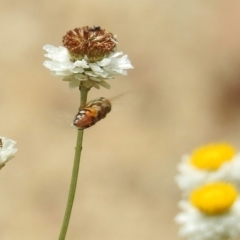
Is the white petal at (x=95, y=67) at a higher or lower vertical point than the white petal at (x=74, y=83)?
higher

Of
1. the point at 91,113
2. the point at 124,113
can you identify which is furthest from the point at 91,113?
the point at 124,113

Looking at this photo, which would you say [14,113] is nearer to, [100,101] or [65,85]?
[65,85]

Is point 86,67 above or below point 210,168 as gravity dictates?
above

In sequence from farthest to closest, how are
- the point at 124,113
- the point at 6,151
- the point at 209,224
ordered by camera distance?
1. the point at 124,113
2. the point at 6,151
3. the point at 209,224

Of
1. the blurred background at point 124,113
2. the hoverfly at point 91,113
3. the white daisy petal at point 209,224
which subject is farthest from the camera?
the blurred background at point 124,113

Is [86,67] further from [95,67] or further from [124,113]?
[124,113]

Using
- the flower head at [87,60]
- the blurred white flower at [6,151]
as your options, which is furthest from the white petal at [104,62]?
the blurred white flower at [6,151]

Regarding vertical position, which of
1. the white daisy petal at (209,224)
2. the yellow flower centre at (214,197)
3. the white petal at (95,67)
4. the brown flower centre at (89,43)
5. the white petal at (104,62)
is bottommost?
the white daisy petal at (209,224)

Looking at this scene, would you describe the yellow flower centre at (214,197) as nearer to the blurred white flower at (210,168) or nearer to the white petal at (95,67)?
the blurred white flower at (210,168)
